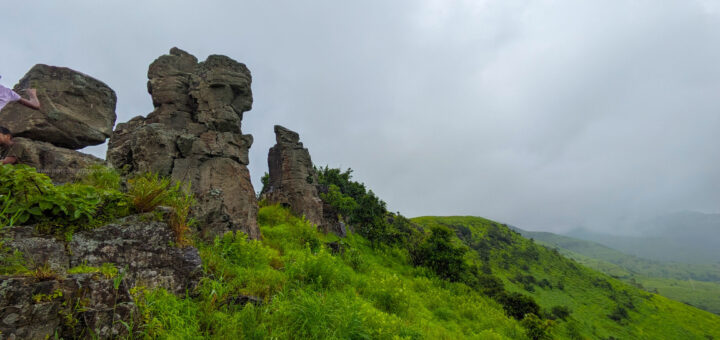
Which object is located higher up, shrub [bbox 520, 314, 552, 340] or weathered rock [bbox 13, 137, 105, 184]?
weathered rock [bbox 13, 137, 105, 184]

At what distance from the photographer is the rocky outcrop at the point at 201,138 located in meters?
10.3

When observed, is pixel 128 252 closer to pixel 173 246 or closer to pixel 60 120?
pixel 173 246

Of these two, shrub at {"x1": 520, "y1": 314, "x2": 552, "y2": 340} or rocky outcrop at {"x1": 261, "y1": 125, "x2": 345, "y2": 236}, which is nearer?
shrub at {"x1": 520, "y1": 314, "x2": 552, "y2": 340}

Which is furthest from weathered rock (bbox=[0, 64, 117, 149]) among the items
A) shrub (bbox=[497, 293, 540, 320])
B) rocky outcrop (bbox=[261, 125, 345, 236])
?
shrub (bbox=[497, 293, 540, 320])

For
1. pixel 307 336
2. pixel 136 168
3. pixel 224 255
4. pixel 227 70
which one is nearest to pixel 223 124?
pixel 227 70

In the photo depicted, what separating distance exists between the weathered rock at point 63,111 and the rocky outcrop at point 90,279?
444cm

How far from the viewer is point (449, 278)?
20.1 meters

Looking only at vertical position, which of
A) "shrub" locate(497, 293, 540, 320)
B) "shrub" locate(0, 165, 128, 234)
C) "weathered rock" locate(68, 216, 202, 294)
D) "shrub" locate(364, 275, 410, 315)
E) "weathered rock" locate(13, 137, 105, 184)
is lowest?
"shrub" locate(497, 293, 540, 320)

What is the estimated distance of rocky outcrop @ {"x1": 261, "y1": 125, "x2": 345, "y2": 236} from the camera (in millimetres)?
20889

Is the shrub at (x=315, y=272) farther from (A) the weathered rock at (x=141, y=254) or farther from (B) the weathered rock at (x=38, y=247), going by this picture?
(B) the weathered rock at (x=38, y=247)

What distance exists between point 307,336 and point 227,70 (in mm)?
12484

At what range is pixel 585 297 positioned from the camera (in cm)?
6594

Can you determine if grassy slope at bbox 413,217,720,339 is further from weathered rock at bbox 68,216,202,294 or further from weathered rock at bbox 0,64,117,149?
weathered rock at bbox 0,64,117,149

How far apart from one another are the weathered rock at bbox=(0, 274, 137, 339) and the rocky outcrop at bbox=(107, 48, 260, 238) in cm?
593
